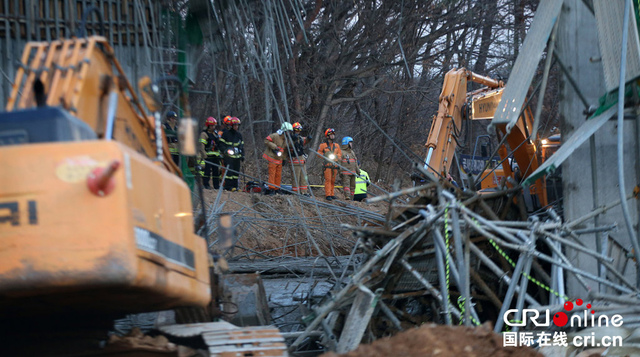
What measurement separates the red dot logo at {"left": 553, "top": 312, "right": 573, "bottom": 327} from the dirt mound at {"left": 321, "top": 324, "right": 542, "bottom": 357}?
157 cm

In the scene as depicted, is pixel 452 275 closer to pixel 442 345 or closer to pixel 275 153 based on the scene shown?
pixel 442 345

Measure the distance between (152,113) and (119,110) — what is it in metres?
0.65

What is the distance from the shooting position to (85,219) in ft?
12.9

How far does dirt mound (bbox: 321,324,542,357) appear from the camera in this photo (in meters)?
4.71

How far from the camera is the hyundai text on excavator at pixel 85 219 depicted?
13.0 feet

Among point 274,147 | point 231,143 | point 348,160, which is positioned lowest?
point 348,160

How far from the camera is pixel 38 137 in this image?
4.22 metres

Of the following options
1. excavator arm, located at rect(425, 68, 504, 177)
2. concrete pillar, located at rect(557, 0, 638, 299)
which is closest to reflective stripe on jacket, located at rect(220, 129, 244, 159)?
excavator arm, located at rect(425, 68, 504, 177)

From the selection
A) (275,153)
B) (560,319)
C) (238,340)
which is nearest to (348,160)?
(275,153)

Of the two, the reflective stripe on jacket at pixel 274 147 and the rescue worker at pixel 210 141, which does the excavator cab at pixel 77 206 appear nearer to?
the rescue worker at pixel 210 141

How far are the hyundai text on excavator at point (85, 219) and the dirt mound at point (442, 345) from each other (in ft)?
2.35

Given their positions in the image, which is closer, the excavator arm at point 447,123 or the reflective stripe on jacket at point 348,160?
→ the excavator arm at point 447,123
